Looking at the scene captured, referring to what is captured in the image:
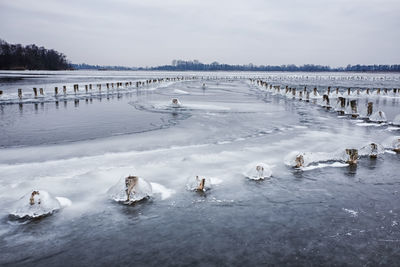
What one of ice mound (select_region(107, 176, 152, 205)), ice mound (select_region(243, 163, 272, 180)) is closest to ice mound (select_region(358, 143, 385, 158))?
ice mound (select_region(243, 163, 272, 180))

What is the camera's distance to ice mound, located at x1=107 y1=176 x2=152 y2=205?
5.70 meters

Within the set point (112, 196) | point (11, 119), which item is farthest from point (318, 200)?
point (11, 119)

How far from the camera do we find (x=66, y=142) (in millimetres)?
10383

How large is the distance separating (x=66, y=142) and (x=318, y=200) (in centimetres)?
846

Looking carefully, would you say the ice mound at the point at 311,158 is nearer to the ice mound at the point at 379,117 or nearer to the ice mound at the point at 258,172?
the ice mound at the point at 258,172

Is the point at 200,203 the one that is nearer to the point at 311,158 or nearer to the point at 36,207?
the point at 36,207

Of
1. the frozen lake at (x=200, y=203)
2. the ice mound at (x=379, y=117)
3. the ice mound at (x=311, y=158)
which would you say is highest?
the ice mound at (x=379, y=117)

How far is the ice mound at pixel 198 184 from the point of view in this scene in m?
6.25

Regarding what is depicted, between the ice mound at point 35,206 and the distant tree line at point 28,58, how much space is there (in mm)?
151447

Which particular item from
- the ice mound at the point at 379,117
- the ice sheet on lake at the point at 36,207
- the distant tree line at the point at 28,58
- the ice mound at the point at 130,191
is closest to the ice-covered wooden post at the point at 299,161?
the ice mound at the point at 130,191

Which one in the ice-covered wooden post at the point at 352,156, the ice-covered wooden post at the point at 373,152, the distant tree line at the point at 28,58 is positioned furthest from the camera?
the distant tree line at the point at 28,58

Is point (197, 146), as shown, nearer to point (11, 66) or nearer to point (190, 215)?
point (190, 215)

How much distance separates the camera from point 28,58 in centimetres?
13638

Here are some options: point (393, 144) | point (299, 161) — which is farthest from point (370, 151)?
point (299, 161)
